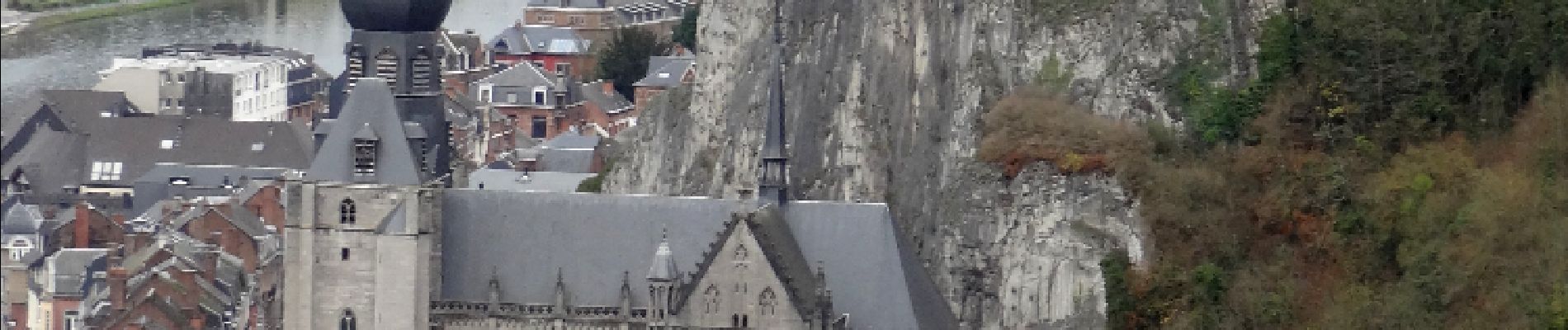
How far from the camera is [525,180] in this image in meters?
94.6

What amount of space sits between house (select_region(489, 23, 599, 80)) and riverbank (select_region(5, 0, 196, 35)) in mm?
20434

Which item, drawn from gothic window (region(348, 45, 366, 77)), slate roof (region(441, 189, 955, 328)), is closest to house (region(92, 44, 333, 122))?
gothic window (region(348, 45, 366, 77))

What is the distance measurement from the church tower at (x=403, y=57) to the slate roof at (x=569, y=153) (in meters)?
37.3

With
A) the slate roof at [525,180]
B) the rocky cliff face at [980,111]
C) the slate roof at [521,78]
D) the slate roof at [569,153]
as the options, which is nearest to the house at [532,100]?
the slate roof at [521,78]

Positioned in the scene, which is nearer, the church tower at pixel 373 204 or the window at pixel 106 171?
the church tower at pixel 373 204

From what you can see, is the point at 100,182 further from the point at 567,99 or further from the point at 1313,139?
the point at 1313,139

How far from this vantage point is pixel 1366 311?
62.3 meters

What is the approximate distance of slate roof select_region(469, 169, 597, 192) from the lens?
93312 millimetres

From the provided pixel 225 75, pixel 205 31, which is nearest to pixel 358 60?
pixel 225 75

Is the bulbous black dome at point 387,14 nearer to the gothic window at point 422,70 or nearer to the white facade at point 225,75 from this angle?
the gothic window at point 422,70

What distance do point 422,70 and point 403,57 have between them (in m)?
0.56

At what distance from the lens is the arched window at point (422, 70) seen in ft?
216

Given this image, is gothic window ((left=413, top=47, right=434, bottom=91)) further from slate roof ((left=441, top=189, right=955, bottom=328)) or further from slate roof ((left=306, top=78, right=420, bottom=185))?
slate roof ((left=441, top=189, right=955, bottom=328))

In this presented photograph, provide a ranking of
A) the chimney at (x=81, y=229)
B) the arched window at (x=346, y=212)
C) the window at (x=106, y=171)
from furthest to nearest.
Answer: the window at (x=106, y=171), the chimney at (x=81, y=229), the arched window at (x=346, y=212)
